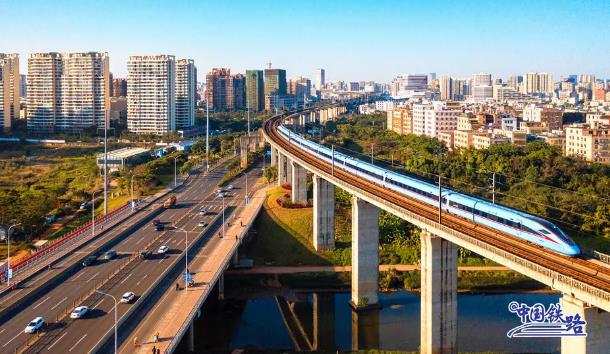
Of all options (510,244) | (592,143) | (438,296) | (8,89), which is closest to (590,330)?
(510,244)

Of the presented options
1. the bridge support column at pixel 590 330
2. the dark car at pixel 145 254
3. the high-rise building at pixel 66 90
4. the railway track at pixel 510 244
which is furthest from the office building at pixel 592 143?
the high-rise building at pixel 66 90

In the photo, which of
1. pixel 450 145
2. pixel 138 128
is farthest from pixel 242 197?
pixel 138 128

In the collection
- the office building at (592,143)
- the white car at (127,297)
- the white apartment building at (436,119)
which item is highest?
the white apartment building at (436,119)

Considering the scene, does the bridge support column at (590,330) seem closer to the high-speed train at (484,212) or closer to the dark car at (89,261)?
the high-speed train at (484,212)

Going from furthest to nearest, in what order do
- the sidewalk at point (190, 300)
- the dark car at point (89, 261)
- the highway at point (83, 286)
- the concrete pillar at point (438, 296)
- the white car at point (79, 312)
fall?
the dark car at point (89, 261) → the concrete pillar at point (438, 296) → the white car at point (79, 312) → the highway at point (83, 286) → the sidewalk at point (190, 300)

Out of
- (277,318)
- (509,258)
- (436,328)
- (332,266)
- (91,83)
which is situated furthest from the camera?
(91,83)

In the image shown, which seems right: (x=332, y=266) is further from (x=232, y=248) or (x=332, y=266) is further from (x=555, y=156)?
(x=555, y=156)

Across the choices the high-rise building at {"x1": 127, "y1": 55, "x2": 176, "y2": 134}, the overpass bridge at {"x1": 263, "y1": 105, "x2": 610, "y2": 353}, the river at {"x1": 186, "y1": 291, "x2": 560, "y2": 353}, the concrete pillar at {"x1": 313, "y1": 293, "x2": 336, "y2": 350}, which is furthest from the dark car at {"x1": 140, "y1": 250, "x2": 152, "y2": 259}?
the high-rise building at {"x1": 127, "y1": 55, "x2": 176, "y2": 134}
